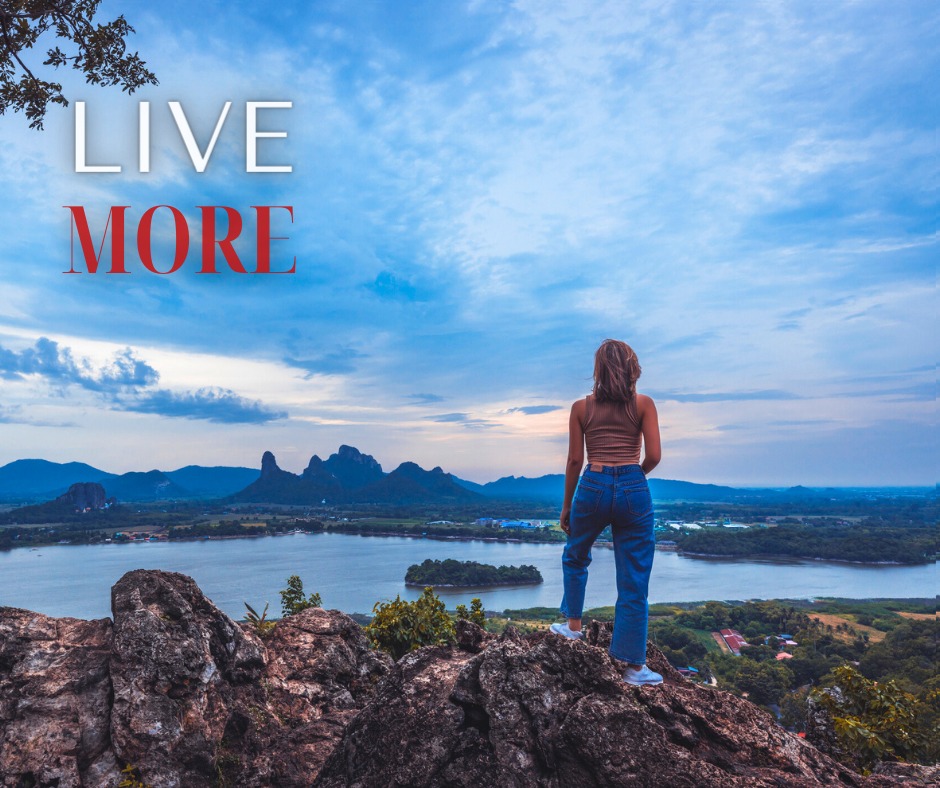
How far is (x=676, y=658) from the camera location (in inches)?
1080

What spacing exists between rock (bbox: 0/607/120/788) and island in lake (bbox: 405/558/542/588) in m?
38.1

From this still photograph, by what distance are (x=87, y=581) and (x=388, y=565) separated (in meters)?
22.8

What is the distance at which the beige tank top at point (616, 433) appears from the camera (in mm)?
3629

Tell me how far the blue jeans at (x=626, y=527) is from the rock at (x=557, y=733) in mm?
237

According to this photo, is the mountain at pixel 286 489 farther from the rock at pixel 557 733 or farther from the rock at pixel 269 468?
the rock at pixel 557 733

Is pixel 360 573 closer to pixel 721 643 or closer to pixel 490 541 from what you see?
pixel 721 643

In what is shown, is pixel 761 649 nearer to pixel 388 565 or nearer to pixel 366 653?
pixel 388 565

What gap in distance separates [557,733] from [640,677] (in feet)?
2.20

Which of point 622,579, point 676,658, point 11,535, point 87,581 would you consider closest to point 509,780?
point 622,579

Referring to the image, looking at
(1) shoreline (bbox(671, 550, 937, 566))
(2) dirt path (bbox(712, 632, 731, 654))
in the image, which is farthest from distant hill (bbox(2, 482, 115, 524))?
(2) dirt path (bbox(712, 632, 731, 654))

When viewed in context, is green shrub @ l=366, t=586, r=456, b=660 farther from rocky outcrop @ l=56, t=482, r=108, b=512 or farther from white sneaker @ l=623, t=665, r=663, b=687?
rocky outcrop @ l=56, t=482, r=108, b=512

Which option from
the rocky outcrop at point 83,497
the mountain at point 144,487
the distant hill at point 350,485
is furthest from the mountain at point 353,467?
the rocky outcrop at point 83,497

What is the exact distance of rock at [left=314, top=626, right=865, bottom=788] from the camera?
116 inches

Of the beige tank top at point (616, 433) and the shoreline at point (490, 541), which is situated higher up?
the beige tank top at point (616, 433)
